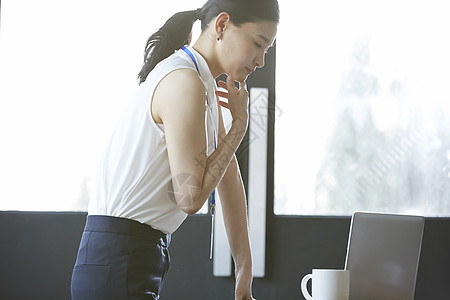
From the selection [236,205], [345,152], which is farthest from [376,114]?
[236,205]

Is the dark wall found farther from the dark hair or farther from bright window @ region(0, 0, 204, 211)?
the dark hair

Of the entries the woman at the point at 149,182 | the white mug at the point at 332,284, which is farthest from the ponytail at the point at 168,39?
the white mug at the point at 332,284

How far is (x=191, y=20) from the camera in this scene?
4.44 ft

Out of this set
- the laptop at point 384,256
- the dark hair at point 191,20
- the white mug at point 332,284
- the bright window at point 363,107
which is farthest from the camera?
the bright window at point 363,107

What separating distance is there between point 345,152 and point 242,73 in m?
1.98

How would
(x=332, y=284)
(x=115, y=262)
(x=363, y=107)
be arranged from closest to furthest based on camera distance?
(x=115, y=262) < (x=332, y=284) < (x=363, y=107)

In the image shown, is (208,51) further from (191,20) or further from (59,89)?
(59,89)

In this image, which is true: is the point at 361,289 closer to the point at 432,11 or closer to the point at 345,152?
the point at 345,152

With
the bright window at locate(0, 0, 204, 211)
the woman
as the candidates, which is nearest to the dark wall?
the bright window at locate(0, 0, 204, 211)

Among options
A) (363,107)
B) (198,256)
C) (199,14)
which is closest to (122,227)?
(199,14)

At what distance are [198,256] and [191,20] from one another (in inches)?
73.3

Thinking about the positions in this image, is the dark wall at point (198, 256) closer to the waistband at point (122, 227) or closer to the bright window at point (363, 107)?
the bright window at point (363, 107)

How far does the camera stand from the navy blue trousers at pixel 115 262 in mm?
1083

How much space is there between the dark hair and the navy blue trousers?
372mm
